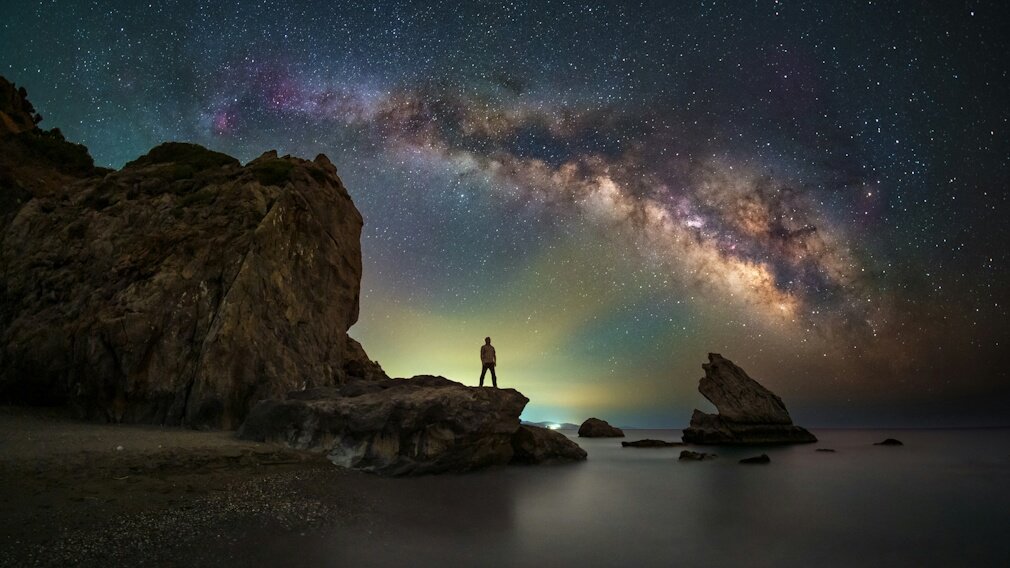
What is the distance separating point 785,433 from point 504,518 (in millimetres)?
57549

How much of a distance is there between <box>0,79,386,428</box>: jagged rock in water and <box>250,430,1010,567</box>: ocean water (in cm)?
1104

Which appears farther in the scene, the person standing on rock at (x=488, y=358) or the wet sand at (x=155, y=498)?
the person standing on rock at (x=488, y=358)

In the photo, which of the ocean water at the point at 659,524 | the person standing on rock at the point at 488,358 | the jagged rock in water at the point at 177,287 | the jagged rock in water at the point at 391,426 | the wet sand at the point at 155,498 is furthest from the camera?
the person standing on rock at the point at 488,358

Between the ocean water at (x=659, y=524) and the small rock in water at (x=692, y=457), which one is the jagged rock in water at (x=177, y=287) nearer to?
the ocean water at (x=659, y=524)

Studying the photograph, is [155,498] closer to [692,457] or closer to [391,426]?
[391,426]

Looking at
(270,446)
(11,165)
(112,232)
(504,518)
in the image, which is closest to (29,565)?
(504,518)

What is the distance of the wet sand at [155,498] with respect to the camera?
729 centimetres

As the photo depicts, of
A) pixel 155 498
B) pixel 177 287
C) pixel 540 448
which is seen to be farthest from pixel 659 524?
pixel 177 287

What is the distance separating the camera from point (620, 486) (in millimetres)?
19062

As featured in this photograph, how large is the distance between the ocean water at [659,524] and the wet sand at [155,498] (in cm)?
94

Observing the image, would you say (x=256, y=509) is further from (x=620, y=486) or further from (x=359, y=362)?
(x=359, y=362)

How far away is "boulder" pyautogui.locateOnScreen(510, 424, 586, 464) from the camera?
74.7 feet

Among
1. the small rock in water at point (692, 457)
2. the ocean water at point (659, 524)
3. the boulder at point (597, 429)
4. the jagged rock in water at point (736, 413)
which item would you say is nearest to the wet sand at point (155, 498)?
the ocean water at point (659, 524)

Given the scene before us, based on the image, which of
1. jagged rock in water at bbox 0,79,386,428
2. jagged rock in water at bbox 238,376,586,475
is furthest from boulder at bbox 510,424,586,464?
jagged rock in water at bbox 0,79,386,428
